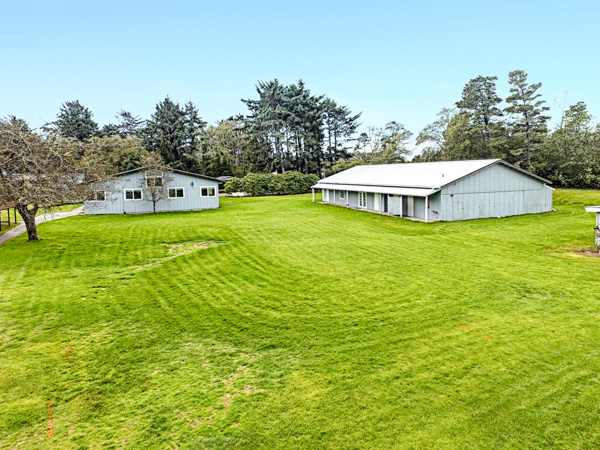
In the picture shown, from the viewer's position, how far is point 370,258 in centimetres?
1414

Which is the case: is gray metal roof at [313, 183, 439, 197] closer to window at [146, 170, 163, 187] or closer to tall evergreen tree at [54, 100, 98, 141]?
window at [146, 170, 163, 187]

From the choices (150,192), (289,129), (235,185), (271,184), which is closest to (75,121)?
(235,185)

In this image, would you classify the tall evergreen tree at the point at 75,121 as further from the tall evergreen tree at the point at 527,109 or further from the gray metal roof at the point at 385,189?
the tall evergreen tree at the point at 527,109

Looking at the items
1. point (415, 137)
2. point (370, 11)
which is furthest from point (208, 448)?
point (415, 137)

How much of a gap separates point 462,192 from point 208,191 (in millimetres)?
20534

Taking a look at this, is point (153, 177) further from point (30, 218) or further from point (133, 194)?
point (30, 218)

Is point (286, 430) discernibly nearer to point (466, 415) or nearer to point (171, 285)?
point (466, 415)

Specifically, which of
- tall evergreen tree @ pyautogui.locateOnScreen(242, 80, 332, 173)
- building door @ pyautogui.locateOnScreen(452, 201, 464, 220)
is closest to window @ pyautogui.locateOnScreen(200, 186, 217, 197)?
building door @ pyautogui.locateOnScreen(452, 201, 464, 220)

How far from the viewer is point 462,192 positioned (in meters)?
24.0

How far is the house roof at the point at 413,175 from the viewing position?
80.3ft

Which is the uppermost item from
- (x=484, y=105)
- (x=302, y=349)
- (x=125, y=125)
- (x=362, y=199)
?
(x=125, y=125)

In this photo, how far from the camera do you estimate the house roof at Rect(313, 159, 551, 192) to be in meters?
24.5

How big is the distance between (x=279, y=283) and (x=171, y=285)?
3110 millimetres

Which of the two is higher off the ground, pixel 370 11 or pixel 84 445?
pixel 370 11
